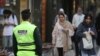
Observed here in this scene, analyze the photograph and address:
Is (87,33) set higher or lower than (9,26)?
higher

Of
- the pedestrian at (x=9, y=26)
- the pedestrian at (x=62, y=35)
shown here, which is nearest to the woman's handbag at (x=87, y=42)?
the pedestrian at (x=62, y=35)

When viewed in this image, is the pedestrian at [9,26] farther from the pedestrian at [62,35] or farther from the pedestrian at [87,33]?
the pedestrian at [87,33]

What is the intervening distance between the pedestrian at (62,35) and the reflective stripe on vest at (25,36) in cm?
476

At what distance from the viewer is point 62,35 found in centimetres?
1386

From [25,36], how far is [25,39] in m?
0.06

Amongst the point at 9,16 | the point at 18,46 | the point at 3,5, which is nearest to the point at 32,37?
the point at 18,46

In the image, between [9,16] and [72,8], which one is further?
[72,8]

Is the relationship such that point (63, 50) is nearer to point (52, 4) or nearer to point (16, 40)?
point (16, 40)

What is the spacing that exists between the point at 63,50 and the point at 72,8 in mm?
8009

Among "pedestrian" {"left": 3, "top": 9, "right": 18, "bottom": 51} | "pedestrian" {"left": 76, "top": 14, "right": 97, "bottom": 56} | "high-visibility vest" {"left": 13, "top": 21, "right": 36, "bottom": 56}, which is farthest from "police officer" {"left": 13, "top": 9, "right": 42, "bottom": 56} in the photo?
"pedestrian" {"left": 3, "top": 9, "right": 18, "bottom": 51}

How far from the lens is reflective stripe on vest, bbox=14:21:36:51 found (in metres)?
8.84

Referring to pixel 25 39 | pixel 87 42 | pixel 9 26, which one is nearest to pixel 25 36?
pixel 25 39

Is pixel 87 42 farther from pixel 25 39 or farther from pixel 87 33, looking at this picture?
pixel 25 39

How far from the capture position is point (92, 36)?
35.9ft
